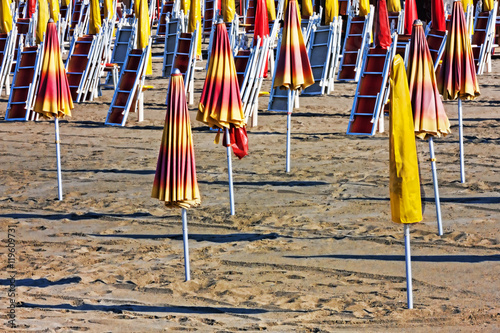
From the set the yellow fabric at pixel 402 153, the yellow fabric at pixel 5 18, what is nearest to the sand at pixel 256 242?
the yellow fabric at pixel 402 153

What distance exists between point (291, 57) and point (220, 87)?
94.6 inches

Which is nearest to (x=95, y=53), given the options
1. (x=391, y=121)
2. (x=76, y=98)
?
(x=76, y=98)

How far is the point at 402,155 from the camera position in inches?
196

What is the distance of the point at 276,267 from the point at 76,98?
1014cm

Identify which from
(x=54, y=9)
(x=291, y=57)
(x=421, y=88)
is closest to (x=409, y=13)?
(x=291, y=57)

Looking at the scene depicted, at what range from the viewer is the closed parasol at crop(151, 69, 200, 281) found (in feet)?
18.3

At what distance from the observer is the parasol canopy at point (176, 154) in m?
5.57

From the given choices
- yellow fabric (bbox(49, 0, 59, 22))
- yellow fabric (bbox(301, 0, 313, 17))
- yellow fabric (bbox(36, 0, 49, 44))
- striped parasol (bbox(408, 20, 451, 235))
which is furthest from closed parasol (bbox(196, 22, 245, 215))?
yellow fabric (bbox(49, 0, 59, 22))

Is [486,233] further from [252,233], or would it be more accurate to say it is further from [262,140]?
[262,140]

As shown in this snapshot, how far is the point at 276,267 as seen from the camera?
20.1 feet

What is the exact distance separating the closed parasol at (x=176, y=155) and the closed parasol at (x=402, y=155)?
5.46 ft

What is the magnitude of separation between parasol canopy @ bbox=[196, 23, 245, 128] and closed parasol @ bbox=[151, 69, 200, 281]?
5.61ft

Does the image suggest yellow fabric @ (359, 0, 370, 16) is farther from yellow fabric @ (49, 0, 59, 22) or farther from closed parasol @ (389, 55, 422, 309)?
closed parasol @ (389, 55, 422, 309)

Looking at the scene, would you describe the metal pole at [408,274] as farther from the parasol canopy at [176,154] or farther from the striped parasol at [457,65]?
the striped parasol at [457,65]
